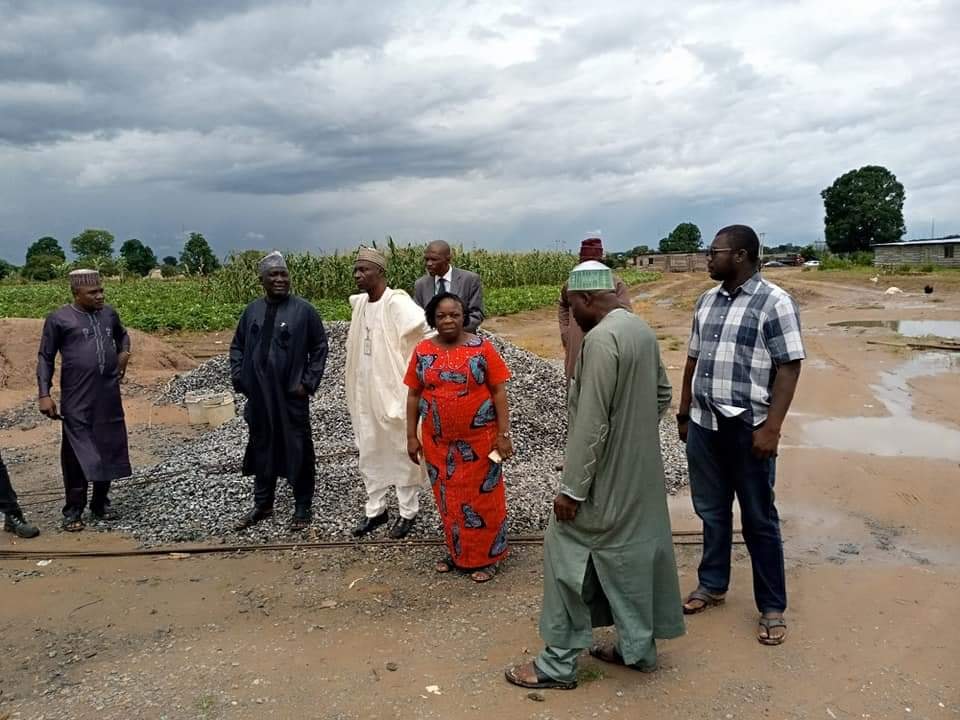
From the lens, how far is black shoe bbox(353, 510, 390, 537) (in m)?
4.62

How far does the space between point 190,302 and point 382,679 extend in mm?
18652

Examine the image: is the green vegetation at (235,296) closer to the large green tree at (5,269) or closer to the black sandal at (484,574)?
the black sandal at (484,574)

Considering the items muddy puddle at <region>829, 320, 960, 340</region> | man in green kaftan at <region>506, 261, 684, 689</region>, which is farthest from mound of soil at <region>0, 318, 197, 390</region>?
muddy puddle at <region>829, 320, 960, 340</region>

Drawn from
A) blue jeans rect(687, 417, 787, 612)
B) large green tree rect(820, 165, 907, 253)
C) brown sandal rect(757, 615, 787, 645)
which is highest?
large green tree rect(820, 165, 907, 253)

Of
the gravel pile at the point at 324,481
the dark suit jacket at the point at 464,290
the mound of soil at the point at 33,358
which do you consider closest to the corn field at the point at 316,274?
the mound of soil at the point at 33,358

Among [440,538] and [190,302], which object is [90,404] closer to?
[440,538]

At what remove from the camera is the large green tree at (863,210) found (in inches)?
2331

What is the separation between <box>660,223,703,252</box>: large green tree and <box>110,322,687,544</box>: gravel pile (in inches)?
3197

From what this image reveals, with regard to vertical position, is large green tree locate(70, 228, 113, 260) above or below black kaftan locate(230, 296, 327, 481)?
above

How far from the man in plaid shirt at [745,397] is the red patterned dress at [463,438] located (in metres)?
1.10

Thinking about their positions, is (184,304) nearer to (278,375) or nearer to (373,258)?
(278,375)

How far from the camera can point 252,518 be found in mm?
4816

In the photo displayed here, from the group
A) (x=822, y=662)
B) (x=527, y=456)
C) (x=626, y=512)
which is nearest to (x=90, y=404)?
(x=527, y=456)

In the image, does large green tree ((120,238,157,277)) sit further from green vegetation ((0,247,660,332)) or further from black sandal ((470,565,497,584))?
black sandal ((470,565,497,584))
